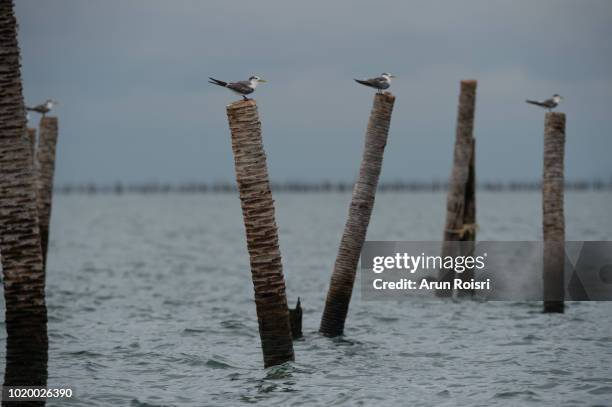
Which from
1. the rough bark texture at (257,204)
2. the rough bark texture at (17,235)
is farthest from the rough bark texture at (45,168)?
the rough bark texture at (17,235)

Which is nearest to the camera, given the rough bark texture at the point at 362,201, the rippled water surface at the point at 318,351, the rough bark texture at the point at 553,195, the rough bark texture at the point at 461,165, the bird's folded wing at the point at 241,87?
the rippled water surface at the point at 318,351

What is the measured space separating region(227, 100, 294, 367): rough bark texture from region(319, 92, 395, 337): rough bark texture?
11.3ft

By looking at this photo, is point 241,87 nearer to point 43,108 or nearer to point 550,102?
point 550,102

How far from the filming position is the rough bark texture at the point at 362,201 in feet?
50.6

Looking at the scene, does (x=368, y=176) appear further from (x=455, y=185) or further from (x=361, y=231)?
(x=455, y=185)

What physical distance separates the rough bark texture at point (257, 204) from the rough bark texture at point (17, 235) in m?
2.99

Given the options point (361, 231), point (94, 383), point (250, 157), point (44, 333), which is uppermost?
point (250, 157)

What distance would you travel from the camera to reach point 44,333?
400 inches

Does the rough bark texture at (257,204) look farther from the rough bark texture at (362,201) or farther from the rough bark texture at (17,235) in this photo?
the rough bark texture at (362,201)

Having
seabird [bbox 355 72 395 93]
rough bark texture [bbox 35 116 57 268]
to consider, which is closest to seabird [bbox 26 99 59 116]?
rough bark texture [bbox 35 116 57 268]

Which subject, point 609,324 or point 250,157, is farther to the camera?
point 609,324

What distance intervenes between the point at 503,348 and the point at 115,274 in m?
19.8

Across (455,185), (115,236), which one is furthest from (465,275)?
(115,236)

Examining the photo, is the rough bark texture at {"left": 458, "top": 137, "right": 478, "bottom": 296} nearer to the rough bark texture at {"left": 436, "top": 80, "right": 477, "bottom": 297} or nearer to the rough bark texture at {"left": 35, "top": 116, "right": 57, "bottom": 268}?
the rough bark texture at {"left": 436, "top": 80, "right": 477, "bottom": 297}
